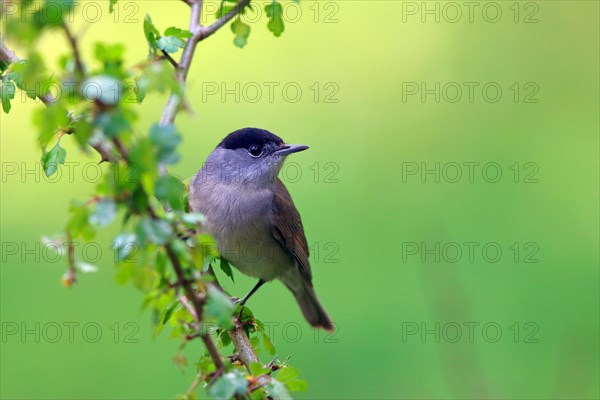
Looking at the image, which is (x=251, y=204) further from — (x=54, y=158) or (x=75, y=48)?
(x=75, y=48)

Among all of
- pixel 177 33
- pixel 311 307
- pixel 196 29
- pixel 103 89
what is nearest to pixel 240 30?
pixel 196 29

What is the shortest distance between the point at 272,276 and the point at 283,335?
2.86 feet

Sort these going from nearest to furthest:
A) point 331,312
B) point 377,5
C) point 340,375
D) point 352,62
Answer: point 340,375
point 331,312
point 352,62
point 377,5

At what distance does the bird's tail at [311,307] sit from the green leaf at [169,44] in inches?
109

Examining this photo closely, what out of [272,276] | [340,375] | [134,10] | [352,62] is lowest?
[340,375]

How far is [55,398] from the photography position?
18.4ft

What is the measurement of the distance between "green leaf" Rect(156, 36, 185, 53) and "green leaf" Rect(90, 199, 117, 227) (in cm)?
112

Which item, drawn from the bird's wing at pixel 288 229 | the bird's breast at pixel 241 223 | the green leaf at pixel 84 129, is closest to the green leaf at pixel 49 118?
the green leaf at pixel 84 129

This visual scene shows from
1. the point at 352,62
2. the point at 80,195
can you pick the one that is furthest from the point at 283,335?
the point at 352,62

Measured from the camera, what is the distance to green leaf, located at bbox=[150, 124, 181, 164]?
1.42 metres

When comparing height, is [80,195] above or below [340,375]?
above

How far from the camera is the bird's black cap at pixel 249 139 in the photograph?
4.68 m

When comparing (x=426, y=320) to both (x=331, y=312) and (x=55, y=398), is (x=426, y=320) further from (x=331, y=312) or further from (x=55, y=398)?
(x=55, y=398)

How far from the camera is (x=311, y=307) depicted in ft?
16.9
